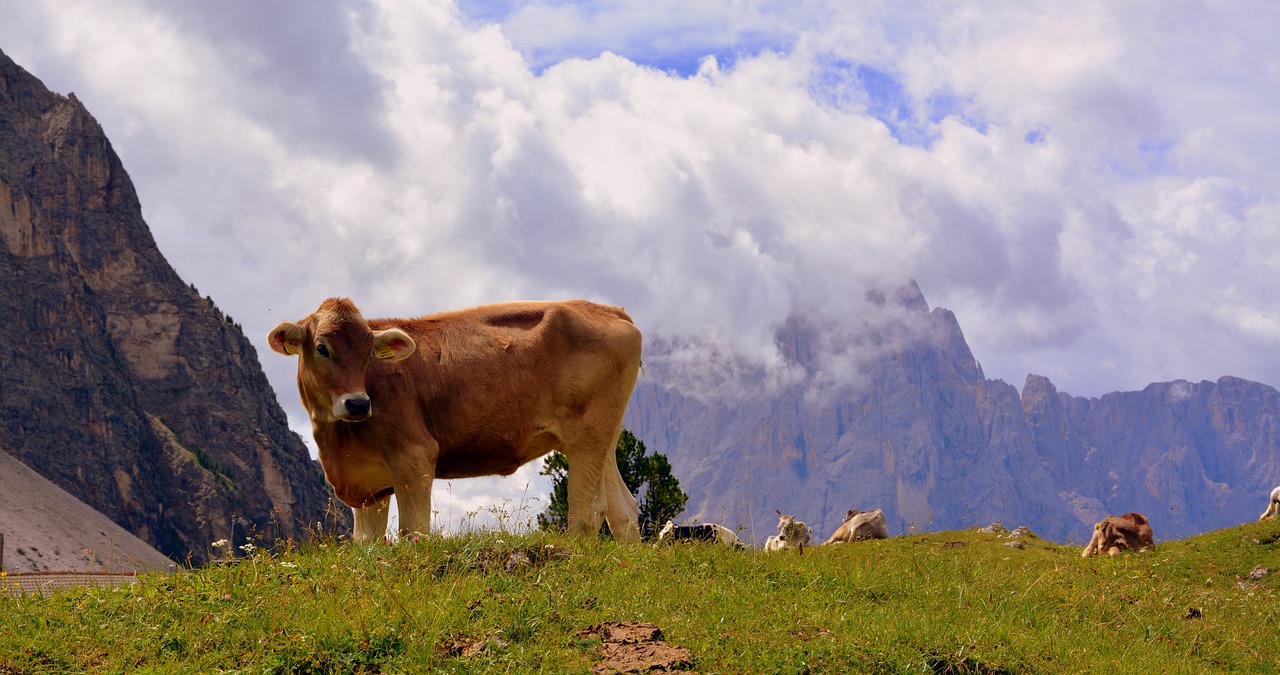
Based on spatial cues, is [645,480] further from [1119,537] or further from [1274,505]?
[1274,505]

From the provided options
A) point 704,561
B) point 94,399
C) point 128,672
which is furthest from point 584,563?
point 94,399

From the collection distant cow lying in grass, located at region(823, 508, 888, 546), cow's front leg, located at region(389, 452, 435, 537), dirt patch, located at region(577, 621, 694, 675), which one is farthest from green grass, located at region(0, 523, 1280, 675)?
distant cow lying in grass, located at region(823, 508, 888, 546)

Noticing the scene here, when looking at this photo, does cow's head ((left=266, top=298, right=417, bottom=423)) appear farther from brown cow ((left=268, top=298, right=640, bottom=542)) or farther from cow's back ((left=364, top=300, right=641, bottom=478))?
cow's back ((left=364, top=300, right=641, bottom=478))

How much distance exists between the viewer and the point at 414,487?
12.0m

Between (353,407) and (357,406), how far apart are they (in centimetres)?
4

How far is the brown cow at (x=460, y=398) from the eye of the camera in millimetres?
12031

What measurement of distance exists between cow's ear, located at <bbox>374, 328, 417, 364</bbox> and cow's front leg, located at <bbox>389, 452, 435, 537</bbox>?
3.33 feet

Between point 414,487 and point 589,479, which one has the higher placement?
point 589,479

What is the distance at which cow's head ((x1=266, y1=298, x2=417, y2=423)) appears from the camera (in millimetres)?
11867

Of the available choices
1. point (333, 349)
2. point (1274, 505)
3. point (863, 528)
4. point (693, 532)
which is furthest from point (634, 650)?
point (1274, 505)

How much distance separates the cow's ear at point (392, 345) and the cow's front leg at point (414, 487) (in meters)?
1.01

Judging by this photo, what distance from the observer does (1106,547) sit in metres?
29.0

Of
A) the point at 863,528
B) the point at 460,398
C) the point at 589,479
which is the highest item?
the point at 863,528

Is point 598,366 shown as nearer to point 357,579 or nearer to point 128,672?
point 357,579
